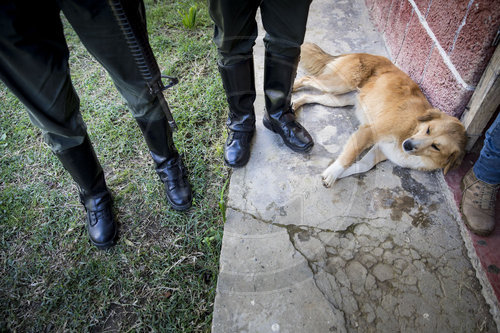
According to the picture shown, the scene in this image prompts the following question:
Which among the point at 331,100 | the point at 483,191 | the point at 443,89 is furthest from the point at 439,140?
the point at 331,100

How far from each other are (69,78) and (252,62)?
41.5 inches

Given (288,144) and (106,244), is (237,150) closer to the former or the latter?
(288,144)

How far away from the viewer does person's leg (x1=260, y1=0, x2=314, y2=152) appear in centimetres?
155

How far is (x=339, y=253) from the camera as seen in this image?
1627 mm

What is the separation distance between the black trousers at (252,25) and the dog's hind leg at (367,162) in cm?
86

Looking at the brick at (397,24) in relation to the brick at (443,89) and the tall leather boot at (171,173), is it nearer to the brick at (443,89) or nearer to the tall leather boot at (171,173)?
A: the brick at (443,89)

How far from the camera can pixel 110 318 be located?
1520 mm

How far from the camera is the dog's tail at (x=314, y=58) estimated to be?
256 centimetres

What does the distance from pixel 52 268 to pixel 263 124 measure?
5.74ft

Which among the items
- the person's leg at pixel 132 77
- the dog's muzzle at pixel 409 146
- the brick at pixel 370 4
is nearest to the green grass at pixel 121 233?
the person's leg at pixel 132 77

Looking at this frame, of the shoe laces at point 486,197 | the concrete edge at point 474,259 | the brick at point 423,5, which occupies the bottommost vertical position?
the concrete edge at point 474,259

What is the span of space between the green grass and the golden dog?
3.01 feet

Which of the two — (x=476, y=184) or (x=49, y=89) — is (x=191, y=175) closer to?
(x=49, y=89)

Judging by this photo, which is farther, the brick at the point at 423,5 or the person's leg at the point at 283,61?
the brick at the point at 423,5
